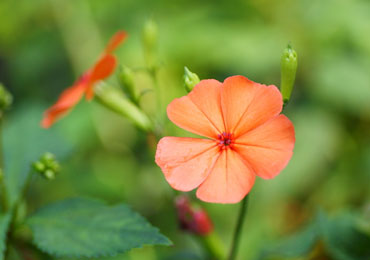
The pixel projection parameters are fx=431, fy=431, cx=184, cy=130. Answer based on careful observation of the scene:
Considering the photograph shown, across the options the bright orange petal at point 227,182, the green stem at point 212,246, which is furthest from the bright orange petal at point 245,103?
the green stem at point 212,246

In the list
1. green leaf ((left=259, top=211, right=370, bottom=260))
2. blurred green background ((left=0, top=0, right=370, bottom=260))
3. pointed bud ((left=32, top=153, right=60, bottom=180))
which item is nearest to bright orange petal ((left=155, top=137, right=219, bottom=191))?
pointed bud ((left=32, top=153, right=60, bottom=180))

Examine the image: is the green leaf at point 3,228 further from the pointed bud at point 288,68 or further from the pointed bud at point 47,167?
the pointed bud at point 288,68

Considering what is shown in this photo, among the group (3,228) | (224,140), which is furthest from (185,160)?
(3,228)

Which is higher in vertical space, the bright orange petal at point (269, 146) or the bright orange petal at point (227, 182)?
the bright orange petal at point (269, 146)

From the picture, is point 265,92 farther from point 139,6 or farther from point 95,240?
point 139,6

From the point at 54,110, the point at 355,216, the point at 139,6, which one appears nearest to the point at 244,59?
the point at 139,6

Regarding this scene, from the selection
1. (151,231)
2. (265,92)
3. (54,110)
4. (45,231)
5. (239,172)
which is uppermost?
(265,92)

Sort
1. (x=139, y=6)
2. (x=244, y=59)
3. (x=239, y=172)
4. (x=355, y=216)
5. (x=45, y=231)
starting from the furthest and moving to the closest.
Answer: (x=139, y=6) → (x=244, y=59) → (x=355, y=216) → (x=45, y=231) → (x=239, y=172)
